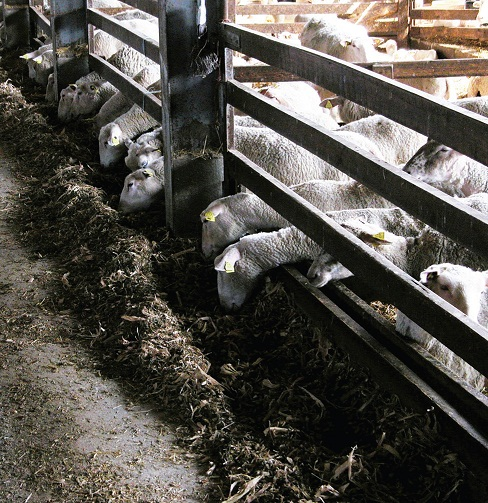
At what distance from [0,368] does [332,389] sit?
1797 mm

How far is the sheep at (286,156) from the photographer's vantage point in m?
6.04

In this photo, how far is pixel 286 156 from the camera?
609 centimetres

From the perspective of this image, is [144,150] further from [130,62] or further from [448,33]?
[448,33]

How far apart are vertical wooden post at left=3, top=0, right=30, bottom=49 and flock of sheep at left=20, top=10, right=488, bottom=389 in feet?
20.3

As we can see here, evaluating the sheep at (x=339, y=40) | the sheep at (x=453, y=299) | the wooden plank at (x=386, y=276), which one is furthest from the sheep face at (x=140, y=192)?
the sheep at (x=339, y=40)

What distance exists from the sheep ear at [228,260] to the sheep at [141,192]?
1703 mm

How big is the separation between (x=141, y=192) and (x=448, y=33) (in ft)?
28.8

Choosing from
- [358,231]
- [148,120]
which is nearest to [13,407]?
[358,231]

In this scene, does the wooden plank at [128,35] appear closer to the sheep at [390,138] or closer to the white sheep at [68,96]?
the white sheep at [68,96]

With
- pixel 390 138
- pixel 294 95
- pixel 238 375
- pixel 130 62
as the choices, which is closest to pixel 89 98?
pixel 130 62

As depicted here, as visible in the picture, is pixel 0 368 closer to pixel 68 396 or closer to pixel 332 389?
pixel 68 396

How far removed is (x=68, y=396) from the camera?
4188 millimetres

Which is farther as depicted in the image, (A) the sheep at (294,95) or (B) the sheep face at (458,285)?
(A) the sheep at (294,95)

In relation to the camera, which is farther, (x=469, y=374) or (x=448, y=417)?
(x=469, y=374)
